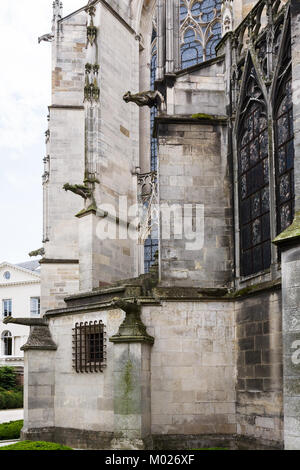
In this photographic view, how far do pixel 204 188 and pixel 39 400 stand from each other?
22.0 ft

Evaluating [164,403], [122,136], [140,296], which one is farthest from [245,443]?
[122,136]

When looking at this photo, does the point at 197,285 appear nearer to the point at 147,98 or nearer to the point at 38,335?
the point at 38,335

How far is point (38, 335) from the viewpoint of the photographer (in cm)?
1642

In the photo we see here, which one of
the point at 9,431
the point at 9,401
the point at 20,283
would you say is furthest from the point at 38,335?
the point at 20,283

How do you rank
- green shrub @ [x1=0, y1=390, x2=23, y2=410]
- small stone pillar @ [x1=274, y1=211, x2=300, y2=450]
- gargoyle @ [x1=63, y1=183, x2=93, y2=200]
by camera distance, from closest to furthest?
small stone pillar @ [x1=274, y1=211, x2=300, y2=450] < gargoyle @ [x1=63, y1=183, x2=93, y2=200] < green shrub @ [x1=0, y1=390, x2=23, y2=410]

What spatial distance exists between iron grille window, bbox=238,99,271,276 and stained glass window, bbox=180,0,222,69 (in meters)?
8.36

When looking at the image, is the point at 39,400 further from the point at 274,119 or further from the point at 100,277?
the point at 274,119

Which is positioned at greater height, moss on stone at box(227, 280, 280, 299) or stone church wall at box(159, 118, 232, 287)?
stone church wall at box(159, 118, 232, 287)

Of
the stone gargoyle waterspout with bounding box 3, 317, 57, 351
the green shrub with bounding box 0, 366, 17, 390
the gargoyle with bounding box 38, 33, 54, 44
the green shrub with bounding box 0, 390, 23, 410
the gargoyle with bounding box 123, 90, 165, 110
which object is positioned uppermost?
the gargoyle with bounding box 38, 33, 54, 44

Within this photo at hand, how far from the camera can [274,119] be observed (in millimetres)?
13109

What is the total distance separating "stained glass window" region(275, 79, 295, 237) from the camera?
12.4 m

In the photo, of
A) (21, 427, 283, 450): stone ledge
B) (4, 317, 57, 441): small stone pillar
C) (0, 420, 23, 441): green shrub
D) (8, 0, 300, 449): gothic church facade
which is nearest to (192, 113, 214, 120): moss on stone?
(8, 0, 300, 449): gothic church facade

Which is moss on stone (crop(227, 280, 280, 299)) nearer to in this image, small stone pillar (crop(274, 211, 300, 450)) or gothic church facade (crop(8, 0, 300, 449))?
gothic church facade (crop(8, 0, 300, 449))
